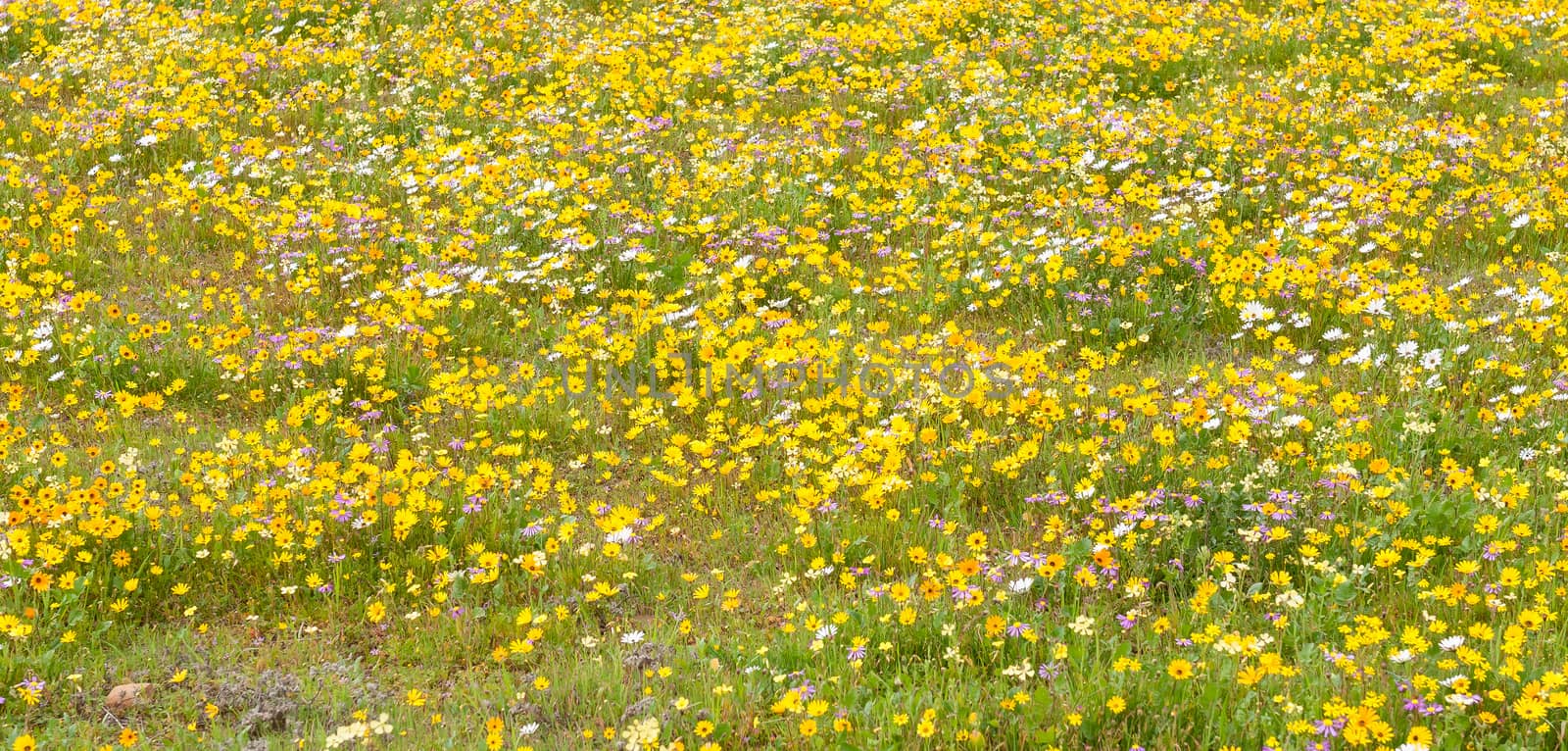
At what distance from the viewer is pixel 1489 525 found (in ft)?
13.1

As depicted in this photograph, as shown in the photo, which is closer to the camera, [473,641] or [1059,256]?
[473,641]

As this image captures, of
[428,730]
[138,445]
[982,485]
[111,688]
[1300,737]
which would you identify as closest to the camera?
[1300,737]

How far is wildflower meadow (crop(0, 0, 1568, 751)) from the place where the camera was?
3684mm

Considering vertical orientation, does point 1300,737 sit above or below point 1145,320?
above

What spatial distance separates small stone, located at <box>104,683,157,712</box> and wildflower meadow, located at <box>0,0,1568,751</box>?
0.4 inches

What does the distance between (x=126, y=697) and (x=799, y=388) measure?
9.65 ft

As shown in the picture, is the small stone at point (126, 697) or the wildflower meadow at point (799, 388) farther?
the small stone at point (126, 697)

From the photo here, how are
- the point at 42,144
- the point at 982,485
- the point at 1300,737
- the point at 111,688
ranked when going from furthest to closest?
the point at 42,144 → the point at 982,485 → the point at 111,688 → the point at 1300,737

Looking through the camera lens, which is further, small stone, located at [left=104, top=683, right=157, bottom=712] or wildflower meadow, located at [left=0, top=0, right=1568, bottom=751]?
small stone, located at [left=104, top=683, right=157, bottom=712]

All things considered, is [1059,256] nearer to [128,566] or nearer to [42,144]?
[128,566]

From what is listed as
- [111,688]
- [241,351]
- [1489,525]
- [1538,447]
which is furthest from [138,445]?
[1538,447]

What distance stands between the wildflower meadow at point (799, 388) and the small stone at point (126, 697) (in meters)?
0.01

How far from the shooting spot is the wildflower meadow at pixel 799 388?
3.68 metres

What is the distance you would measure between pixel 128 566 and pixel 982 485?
3.12 meters
